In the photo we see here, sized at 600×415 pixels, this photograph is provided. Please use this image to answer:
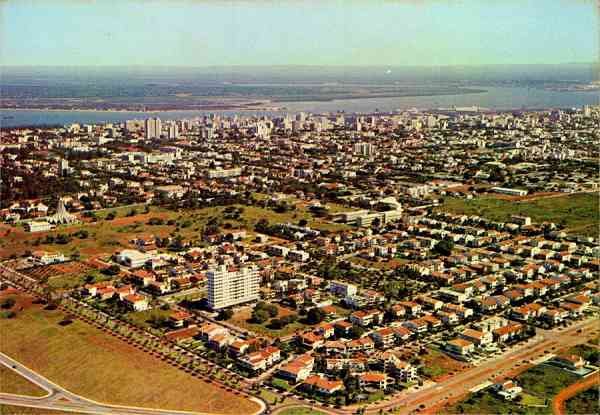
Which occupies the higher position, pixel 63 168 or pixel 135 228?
pixel 63 168

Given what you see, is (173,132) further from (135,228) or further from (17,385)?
(17,385)

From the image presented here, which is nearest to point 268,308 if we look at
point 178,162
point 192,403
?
point 192,403

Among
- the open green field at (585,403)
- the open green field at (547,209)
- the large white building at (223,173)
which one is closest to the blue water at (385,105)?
the large white building at (223,173)

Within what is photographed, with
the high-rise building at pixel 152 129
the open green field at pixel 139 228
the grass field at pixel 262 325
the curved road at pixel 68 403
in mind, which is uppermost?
the high-rise building at pixel 152 129

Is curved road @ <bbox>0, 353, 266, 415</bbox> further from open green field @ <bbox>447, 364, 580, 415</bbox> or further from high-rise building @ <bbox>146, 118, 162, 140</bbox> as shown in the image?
high-rise building @ <bbox>146, 118, 162, 140</bbox>

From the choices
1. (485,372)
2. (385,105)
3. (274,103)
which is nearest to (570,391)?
(485,372)

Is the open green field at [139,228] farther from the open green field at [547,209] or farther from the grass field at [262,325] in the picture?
the grass field at [262,325]

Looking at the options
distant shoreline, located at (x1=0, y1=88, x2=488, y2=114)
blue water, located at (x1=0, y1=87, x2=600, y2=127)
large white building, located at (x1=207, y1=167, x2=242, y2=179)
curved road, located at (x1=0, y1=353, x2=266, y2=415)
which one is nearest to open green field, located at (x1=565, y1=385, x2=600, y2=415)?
curved road, located at (x1=0, y1=353, x2=266, y2=415)
